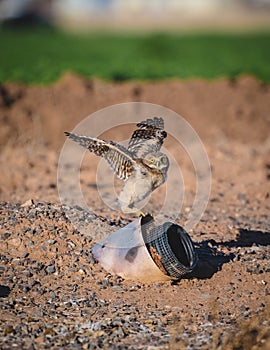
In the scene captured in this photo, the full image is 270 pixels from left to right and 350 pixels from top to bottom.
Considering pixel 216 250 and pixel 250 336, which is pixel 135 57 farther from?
pixel 250 336

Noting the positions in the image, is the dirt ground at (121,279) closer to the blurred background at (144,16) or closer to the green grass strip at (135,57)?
the green grass strip at (135,57)

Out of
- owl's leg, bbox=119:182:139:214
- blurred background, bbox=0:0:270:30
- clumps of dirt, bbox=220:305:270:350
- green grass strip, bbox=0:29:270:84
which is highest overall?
blurred background, bbox=0:0:270:30

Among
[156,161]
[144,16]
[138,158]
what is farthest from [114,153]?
[144,16]

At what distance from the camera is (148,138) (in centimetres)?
519

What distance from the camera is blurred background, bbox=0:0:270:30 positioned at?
4700 centimetres

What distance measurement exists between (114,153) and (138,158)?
0.71 ft

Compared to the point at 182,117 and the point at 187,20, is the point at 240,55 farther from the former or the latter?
the point at 187,20

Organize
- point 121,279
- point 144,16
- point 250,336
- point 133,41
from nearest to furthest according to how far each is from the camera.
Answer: point 250,336
point 121,279
point 133,41
point 144,16

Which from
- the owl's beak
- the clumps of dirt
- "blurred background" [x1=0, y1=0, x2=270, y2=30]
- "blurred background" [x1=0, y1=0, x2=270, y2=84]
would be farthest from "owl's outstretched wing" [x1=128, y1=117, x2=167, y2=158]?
"blurred background" [x1=0, y1=0, x2=270, y2=30]

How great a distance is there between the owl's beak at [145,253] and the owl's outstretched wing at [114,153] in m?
0.47

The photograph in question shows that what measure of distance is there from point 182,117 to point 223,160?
151 inches

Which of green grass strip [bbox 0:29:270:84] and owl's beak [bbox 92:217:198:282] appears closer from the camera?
owl's beak [bbox 92:217:198:282]

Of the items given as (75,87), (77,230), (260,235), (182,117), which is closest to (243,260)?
(260,235)

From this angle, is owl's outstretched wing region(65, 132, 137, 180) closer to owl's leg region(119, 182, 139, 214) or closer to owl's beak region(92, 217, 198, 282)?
owl's leg region(119, 182, 139, 214)
